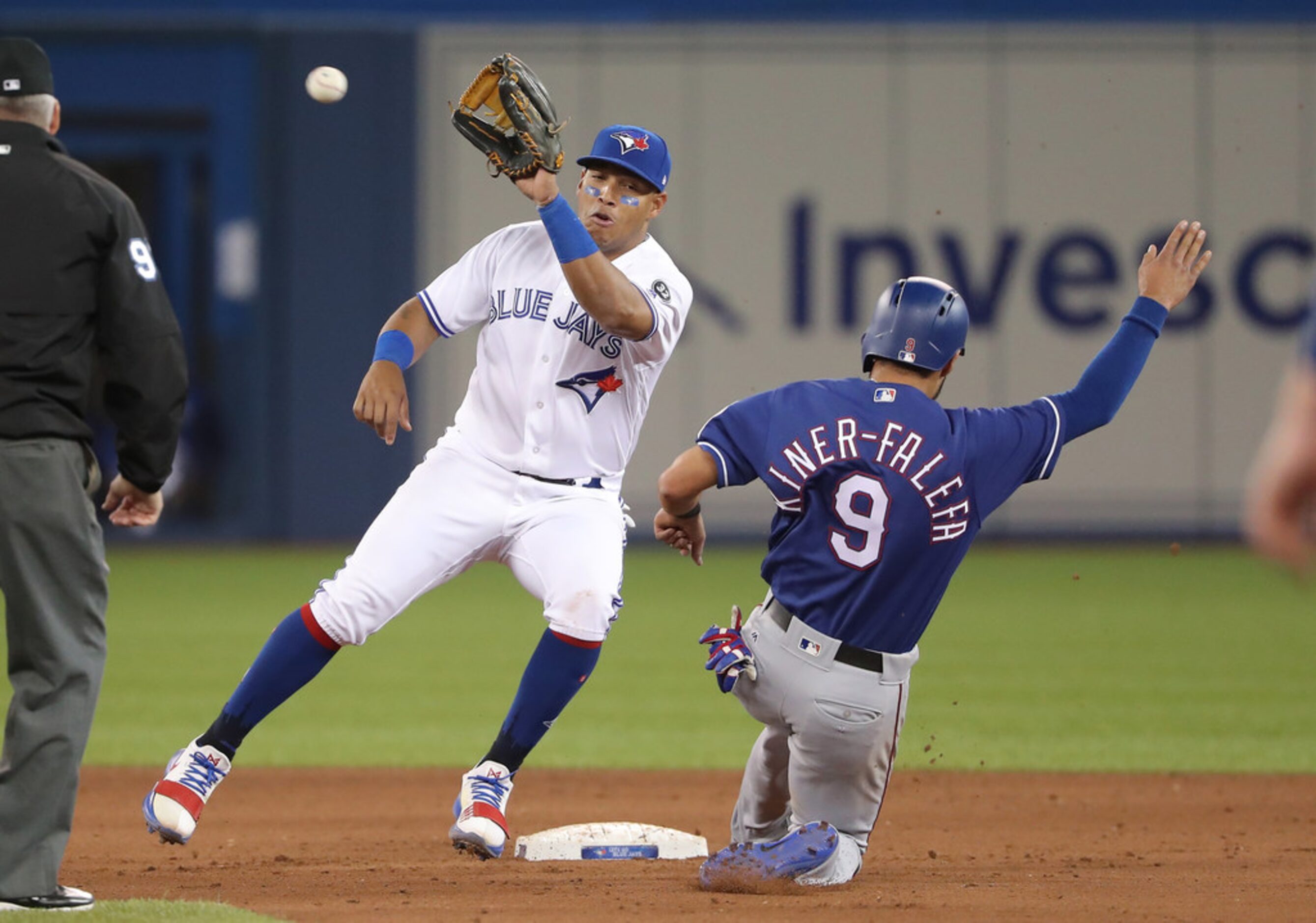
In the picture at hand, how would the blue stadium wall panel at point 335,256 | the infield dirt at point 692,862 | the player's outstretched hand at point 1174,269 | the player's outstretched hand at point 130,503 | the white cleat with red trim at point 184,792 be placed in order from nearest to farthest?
the player's outstretched hand at point 130,503, the infield dirt at point 692,862, the white cleat with red trim at point 184,792, the player's outstretched hand at point 1174,269, the blue stadium wall panel at point 335,256

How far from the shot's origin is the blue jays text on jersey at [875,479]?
465cm

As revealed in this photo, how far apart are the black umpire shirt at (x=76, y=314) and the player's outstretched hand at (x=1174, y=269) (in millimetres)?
2606

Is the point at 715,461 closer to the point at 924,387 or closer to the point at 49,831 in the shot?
the point at 924,387

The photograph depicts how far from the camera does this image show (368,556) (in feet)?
16.9

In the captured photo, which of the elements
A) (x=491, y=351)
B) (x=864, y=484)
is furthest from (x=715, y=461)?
(x=491, y=351)

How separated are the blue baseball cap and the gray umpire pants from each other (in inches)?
77.0

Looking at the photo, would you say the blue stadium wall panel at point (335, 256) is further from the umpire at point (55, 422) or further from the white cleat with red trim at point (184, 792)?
the umpire at point (55, 422)

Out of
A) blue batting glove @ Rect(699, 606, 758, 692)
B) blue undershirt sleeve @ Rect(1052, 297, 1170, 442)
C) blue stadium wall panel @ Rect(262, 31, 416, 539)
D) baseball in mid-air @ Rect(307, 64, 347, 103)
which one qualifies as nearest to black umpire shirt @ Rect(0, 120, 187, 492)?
blue batting glove @ Rect(699, 606, 758, 692)

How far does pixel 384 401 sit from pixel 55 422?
1.19 meters

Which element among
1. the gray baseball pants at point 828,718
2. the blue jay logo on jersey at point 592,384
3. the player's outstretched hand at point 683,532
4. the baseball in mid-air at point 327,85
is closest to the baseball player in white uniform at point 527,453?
the blue jay logo on jersey at point 592,384

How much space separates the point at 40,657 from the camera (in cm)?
416

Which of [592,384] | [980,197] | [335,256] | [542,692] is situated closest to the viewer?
[542,692]

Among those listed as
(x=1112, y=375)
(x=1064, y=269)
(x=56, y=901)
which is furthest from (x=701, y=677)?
(x=1064, y=269)

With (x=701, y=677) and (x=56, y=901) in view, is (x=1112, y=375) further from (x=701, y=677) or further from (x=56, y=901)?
(x=701, y=677)
